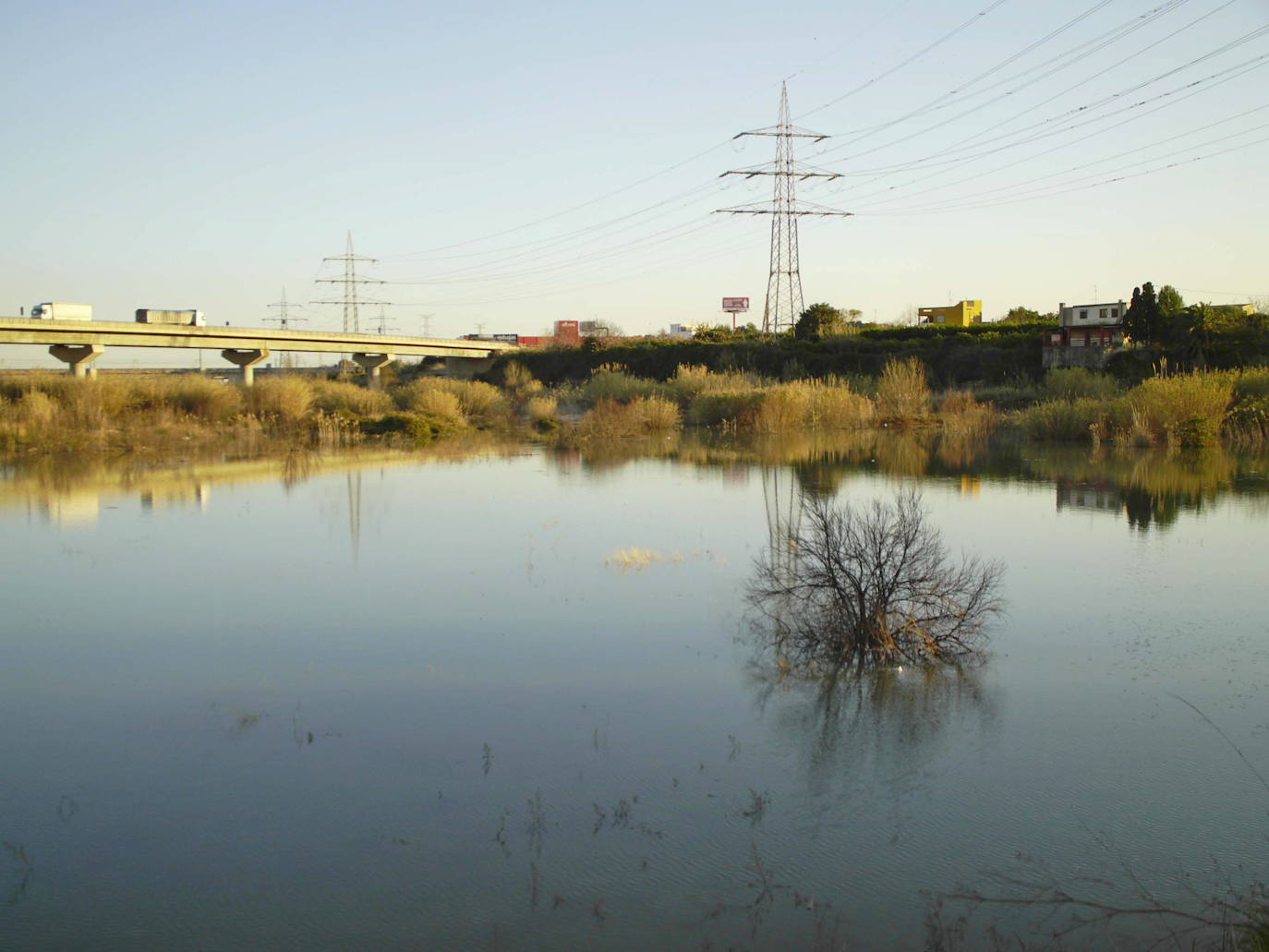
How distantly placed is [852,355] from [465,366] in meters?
29.3

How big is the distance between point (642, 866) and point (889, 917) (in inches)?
42.5

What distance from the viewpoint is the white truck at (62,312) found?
56.8m

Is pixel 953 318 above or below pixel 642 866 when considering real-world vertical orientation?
above

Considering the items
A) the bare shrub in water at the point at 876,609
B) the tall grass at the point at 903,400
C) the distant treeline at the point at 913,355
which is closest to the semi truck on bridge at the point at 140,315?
the distant treeline at the point at 913,355

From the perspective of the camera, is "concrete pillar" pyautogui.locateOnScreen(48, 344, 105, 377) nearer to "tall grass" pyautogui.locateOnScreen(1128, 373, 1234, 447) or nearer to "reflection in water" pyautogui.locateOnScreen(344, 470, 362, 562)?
"reflection in water" pyautogui.locateOnScreen(344, 470, 362, 562)

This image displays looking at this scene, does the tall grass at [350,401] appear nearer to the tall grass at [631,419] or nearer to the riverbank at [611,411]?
the riverbank at [611,411]

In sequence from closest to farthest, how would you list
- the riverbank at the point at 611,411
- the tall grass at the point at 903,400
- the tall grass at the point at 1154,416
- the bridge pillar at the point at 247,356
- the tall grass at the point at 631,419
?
the tall grass at the point at 1154,416 → the riverbank at the point at 611,411 → the tall grass at the point at 631,419 → the tall grass at the point at 903,400 → the bridge pillar at the point at 247,356

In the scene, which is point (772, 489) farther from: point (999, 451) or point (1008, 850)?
point (1008, 850)

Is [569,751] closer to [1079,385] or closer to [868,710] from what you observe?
[868,710]

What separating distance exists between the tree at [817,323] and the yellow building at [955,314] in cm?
1224

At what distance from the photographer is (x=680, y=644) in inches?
336

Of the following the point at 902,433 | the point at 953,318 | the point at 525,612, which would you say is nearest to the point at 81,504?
the point at 525,612

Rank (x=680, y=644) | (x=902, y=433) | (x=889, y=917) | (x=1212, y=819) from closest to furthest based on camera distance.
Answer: (x=889, y=917), (x=1212, y=819), (x=680, y=644), (x=902, y=433)

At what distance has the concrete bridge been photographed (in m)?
50.8
